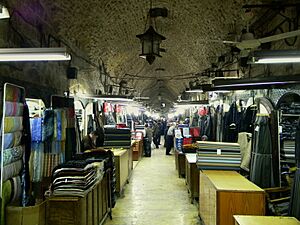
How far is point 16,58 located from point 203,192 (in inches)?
121

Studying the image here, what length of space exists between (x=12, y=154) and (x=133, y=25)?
5.40m

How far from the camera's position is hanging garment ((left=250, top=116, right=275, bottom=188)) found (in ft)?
13.6

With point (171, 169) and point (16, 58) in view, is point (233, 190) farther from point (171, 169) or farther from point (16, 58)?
point (171, 169)

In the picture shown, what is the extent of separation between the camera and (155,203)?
614 cm

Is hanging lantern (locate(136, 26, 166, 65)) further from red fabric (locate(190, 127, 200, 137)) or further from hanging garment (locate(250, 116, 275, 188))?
red fabric (locate(190, 127, 200, 137))

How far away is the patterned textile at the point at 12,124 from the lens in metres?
3.40

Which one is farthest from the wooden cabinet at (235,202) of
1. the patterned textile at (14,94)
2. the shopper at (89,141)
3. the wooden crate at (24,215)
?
the shopper at (89,141)

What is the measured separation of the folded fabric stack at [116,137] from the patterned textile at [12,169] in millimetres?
3437

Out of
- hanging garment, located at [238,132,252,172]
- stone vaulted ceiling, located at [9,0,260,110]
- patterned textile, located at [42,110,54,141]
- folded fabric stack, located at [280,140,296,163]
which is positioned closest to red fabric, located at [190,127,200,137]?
stone vaulted ceiling, located at [9,0,260,110]

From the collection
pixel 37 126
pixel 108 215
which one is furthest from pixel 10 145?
pixel 108 215

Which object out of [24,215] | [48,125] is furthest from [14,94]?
[24,215]

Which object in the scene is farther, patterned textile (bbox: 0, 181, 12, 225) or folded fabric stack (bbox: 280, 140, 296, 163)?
folded fabric stack (bbox: 280, 140, 296, 163)

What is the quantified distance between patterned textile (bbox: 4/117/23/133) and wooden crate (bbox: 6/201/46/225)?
886 millimetres

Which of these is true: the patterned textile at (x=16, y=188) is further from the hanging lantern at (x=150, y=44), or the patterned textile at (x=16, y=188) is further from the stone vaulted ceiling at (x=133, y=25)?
the stone vaulted ceiling at (x=133, y=25)
